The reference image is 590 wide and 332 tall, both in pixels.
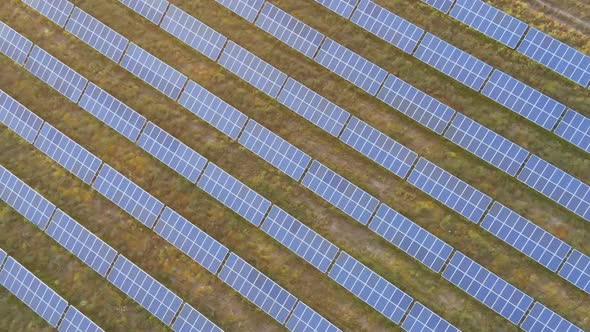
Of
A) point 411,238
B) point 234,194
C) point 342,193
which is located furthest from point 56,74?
point 411,238

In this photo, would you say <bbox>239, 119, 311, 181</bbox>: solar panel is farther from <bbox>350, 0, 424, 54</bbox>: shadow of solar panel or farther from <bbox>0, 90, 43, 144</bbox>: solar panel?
<bbox>0, 90, 43, 144</bbox>: solar panel

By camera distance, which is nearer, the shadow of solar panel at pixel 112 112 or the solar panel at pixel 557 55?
the solar panel at pixel 557 55

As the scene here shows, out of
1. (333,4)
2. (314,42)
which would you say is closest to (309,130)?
(314,42)

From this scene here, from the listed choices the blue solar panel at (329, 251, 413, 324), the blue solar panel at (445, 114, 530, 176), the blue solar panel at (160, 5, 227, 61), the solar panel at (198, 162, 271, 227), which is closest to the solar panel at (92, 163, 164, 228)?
the solar panel at (198, 162, 271, 227)

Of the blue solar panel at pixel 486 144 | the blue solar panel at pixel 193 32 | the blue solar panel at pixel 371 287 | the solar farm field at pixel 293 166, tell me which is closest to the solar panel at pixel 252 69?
the solar farm field at pixel 293 166

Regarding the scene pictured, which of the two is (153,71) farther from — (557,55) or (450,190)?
(557,55)

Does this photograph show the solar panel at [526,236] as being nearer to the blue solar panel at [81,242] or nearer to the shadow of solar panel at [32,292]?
the blue solar panel at [81,242]
